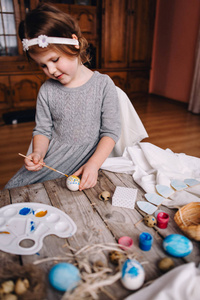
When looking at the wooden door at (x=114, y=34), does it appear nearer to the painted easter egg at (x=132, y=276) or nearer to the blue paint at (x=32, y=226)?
the blue paint at (x=32, y=226)

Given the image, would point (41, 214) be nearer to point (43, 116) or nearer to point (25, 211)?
point (25, 211)

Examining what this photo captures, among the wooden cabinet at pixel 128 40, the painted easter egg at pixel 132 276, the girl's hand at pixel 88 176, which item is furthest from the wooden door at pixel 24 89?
the painted easter egg at pixel 132 276

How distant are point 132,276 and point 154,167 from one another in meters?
0.58

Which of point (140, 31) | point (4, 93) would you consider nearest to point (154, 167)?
point (4, 93)

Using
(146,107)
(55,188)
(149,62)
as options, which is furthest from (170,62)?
(55,188)

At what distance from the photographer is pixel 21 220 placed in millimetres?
716

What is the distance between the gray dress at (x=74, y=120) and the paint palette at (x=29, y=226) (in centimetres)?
42

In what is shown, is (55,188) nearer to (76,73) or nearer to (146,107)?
(76,73)

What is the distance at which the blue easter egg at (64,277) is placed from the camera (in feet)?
1.65

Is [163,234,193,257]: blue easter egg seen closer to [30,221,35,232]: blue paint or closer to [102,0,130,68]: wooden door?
[30,221,35,232]: blue paint

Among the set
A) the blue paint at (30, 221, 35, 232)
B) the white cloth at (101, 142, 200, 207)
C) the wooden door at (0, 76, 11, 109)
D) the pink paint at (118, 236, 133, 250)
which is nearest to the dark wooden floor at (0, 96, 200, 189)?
the wooden door at (0, 76, 11, 109)

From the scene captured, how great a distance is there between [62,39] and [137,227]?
0.76 meters

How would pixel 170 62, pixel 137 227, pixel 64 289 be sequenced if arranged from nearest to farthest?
pixel 64 289, pixel 137 227, pixel 170 62

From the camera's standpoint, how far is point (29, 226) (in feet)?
2.26
